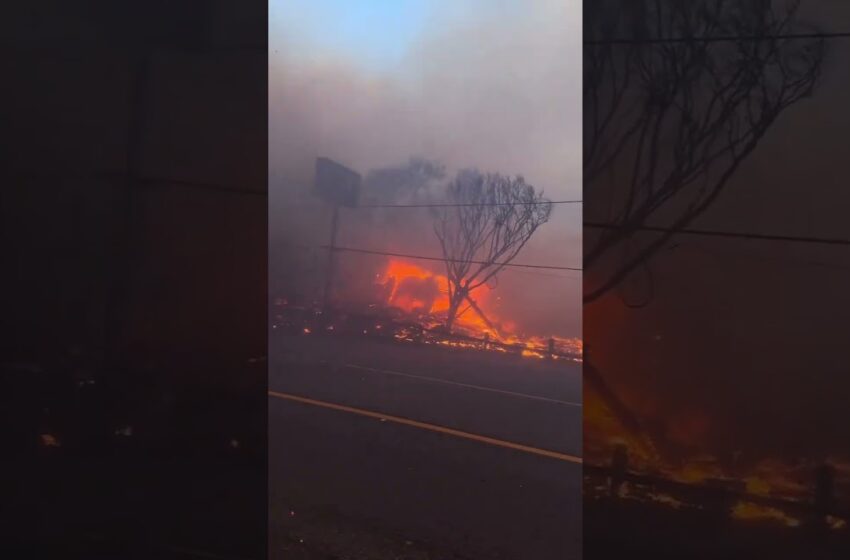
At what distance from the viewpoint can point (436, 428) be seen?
1776 mm

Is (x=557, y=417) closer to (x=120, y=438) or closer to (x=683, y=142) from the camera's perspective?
(x=683, y=142)

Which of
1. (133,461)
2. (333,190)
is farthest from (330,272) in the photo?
(133,461)

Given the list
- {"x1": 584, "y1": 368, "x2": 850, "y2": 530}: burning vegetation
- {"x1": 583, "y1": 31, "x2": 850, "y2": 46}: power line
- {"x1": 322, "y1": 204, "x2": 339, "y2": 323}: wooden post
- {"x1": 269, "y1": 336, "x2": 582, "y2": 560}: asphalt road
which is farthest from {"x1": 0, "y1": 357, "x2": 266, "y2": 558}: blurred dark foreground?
{"x1": 583, "y1": 31, "x2": 850, "y2": 46}: power line

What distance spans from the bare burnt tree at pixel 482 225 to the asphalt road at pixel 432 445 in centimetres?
26

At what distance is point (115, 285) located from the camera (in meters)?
2.03

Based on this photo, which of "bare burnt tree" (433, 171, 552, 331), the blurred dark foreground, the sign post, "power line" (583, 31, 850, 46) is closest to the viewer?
"power line" (583, 31, 850, 46)

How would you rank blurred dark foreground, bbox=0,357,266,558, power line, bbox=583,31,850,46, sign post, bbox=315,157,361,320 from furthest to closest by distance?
blurred dark foreground, bbox=0,357,266,558 < sign post, bbox=315,157,361,320 < power line, bbox=583,31,850,46

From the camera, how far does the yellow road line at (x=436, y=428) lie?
5.60ft

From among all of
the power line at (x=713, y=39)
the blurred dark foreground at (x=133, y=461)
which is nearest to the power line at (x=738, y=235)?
the power line at (x=713, y=39)

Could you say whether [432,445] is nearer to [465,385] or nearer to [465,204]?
[465,385]

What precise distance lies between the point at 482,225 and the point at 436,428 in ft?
2.35

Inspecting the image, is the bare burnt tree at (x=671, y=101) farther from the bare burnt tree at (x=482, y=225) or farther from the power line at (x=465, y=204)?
the bare burnt tree at (x=482, y=225)

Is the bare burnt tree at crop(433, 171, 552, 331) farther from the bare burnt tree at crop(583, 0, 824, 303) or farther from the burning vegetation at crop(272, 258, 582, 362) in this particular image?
the bare burnt tree at crop(583, 0, 824, 303)

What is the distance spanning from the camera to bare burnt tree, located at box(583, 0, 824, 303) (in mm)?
1580
